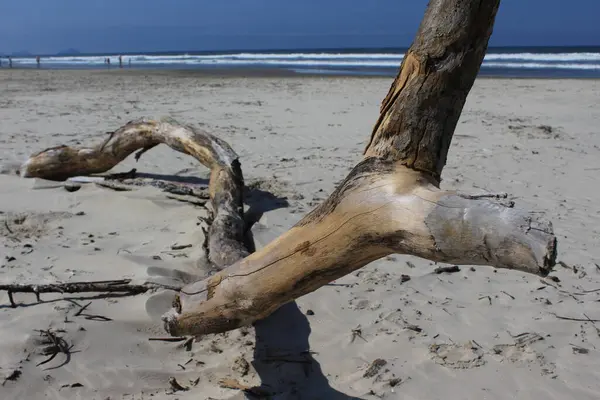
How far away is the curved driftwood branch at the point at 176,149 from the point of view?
398 cm

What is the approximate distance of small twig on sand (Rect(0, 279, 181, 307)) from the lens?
2.81m

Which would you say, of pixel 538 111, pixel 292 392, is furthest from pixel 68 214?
pixel 538 111

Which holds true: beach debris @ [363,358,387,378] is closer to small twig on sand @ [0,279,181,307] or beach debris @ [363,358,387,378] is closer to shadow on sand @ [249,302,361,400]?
shadow on sand @ [249,302,361,400]

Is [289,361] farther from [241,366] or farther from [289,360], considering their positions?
[241,366]

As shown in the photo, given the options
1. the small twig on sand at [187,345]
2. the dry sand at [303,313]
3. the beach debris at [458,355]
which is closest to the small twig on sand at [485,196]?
the dry sand at [303,313]

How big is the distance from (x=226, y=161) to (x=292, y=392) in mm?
2435

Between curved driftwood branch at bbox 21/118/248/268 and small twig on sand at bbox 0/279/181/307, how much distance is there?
2.27 ft

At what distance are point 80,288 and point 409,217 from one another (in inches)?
78.5

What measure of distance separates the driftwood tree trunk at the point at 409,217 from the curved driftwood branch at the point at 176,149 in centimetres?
135

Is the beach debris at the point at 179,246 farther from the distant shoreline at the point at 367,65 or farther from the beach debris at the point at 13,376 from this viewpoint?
the distant shoreline at the point at 367,65

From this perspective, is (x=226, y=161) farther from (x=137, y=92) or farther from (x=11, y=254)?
(x=137, y=92)

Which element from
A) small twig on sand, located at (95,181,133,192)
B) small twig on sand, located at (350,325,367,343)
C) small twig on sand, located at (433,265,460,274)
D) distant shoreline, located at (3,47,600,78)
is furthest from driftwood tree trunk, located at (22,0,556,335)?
distant shoreline, located at (3,47,600,78)

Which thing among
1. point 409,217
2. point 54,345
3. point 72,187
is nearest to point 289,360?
point 54,345

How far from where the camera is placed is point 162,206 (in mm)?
4527
